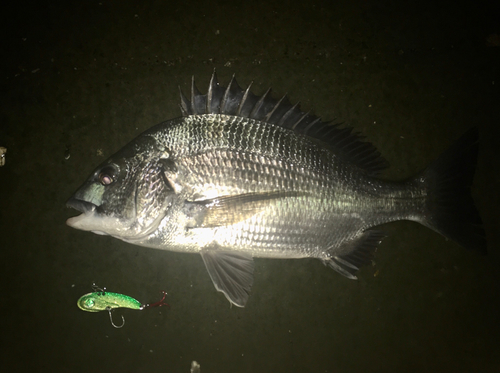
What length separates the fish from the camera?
139 cm

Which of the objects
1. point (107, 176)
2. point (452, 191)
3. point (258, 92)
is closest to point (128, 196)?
Answer: point (107, 176)

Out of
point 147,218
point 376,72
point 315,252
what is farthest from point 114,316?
point 376,72

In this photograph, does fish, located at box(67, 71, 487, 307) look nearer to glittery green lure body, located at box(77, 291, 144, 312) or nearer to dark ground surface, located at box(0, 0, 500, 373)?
dark ground surface, located at box(0, 0, 500, 373)

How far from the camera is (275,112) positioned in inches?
61.1

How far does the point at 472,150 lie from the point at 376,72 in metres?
0.77

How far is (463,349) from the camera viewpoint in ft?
6.46

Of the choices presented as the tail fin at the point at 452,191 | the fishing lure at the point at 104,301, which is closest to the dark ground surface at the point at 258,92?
the fishing lure at the point at 104,301

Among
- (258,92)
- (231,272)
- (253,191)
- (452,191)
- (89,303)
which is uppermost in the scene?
(258,92)

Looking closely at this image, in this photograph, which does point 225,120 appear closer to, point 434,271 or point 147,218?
point 147,218

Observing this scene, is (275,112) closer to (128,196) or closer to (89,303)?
(128,196)

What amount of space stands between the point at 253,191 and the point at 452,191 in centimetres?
120

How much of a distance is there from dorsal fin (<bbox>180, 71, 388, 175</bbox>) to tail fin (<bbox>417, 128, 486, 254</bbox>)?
1.08ft

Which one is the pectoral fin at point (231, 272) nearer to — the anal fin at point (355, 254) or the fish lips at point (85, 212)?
the anal fin at point (355, 254)

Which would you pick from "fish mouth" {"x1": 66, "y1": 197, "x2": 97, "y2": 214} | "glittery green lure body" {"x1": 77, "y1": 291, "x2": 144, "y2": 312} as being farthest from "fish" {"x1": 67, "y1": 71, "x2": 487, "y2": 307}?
"glittery green lure body" {"x1": 77, "y1": 291, "x2": 144, "y2": 312}
